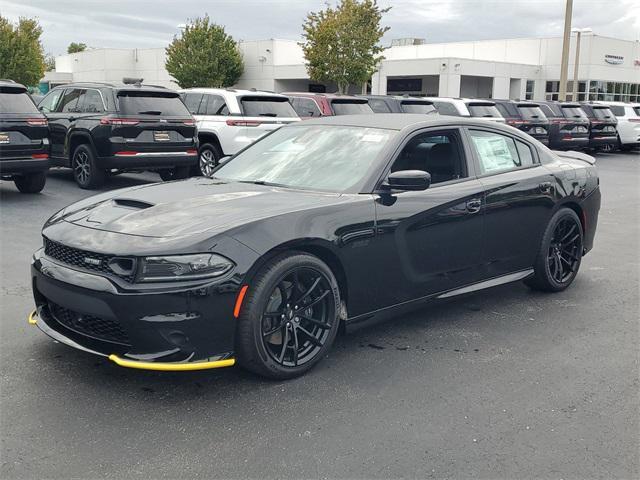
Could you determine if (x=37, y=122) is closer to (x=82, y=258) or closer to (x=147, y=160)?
(x=147, y=160)

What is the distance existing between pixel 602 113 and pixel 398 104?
9.10 metres

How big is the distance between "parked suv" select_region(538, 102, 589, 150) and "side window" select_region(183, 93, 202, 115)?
471 inches

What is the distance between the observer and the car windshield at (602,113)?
23156 mm

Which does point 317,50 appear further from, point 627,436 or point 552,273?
point 627,436

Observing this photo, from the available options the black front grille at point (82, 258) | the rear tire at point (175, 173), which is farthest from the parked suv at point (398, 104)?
the black front grille at point (82, 258)

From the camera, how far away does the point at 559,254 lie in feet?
19.7

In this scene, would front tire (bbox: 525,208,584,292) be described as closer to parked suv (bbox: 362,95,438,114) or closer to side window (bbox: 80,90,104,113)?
side window (bbox: 80,90,104,113)

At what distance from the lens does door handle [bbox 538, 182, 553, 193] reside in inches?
224

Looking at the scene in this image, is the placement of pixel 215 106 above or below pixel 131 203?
above

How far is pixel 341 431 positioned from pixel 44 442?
56.0 inches

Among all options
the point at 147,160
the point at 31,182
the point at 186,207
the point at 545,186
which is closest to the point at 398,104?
the point at 147,160

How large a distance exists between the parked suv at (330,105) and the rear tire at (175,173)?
3.50 metres

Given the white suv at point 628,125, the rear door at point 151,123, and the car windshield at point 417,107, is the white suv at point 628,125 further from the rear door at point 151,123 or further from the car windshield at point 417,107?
the rear door at point 151,123

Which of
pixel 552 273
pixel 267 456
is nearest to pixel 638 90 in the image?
pixel 552 273
